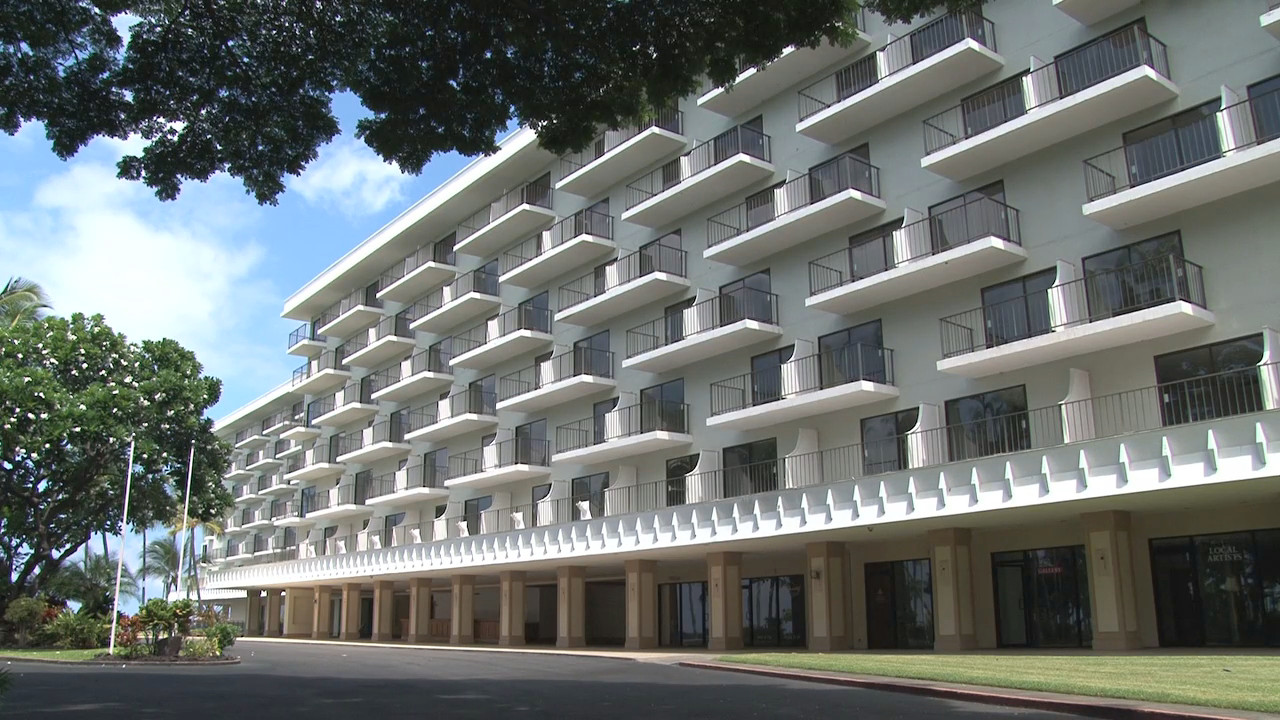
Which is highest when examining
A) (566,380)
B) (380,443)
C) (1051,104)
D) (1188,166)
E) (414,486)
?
(1051,104)

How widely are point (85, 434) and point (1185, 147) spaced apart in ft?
118

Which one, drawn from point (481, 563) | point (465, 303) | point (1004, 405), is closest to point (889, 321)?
point (1004, 405)

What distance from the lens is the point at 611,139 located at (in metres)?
39.4

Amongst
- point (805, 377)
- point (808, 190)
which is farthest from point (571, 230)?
point (805, 377)

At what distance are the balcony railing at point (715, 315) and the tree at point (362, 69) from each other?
1768cm

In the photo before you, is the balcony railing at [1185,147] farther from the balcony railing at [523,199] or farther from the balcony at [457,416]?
the balcony at [457,416]

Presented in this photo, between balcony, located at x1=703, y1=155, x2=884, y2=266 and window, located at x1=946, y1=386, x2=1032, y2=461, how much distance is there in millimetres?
6279

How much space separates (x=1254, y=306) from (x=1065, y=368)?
4.24 meters

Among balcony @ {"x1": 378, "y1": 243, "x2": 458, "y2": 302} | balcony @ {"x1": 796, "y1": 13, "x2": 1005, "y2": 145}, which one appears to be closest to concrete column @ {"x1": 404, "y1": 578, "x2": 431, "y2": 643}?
balcony @ {"x1": 378, "y1": 243, "x2": 458, "y2": 302}

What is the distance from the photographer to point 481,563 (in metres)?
39.2

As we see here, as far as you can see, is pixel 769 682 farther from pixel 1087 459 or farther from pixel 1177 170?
pixel 1177 170

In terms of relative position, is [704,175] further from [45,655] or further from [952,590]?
[45,655]

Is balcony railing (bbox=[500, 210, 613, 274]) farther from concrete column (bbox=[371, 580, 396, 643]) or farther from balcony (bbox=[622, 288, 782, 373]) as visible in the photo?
concrete column (bbox=[371, 580, 396, 643])

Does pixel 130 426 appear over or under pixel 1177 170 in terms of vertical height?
under
